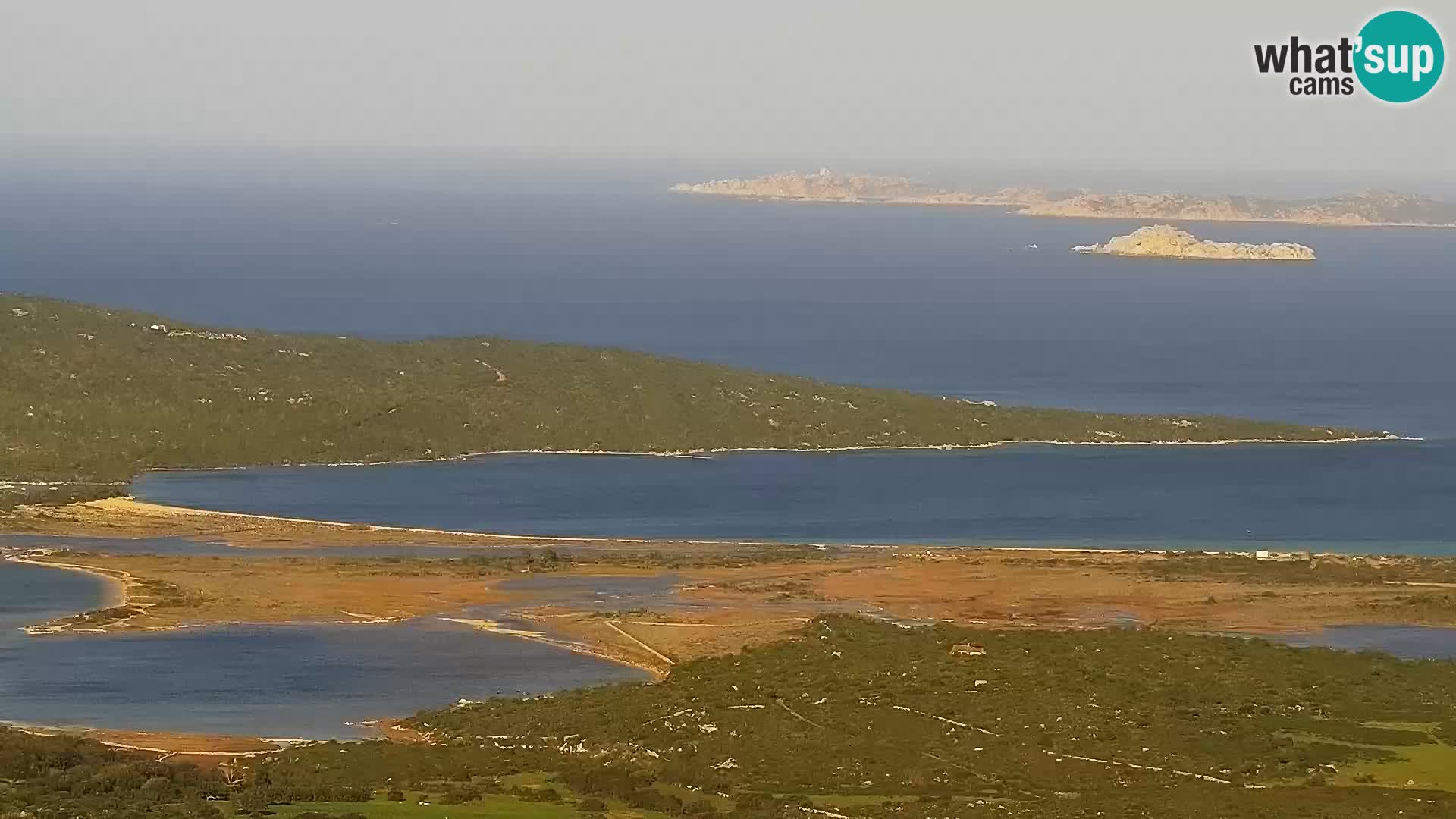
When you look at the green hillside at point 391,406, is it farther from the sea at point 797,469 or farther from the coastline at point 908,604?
the coastline at point 908,604

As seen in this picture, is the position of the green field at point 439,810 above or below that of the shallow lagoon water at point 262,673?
above

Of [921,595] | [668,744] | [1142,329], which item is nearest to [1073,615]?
[921,595]

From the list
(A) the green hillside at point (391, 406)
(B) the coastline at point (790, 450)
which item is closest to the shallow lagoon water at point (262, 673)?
(B) the coastline at point (790, 450)

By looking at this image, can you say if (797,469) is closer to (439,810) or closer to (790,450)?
(790,450)

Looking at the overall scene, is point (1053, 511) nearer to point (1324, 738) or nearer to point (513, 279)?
point (1324, 738)

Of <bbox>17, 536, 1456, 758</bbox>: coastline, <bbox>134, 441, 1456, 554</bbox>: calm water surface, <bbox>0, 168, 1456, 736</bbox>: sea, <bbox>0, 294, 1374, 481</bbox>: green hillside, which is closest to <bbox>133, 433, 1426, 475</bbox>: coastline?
<bbox>0, 294, 1374, 481</bbox>: green hillside

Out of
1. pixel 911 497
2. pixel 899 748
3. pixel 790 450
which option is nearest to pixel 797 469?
pixel 790 450
